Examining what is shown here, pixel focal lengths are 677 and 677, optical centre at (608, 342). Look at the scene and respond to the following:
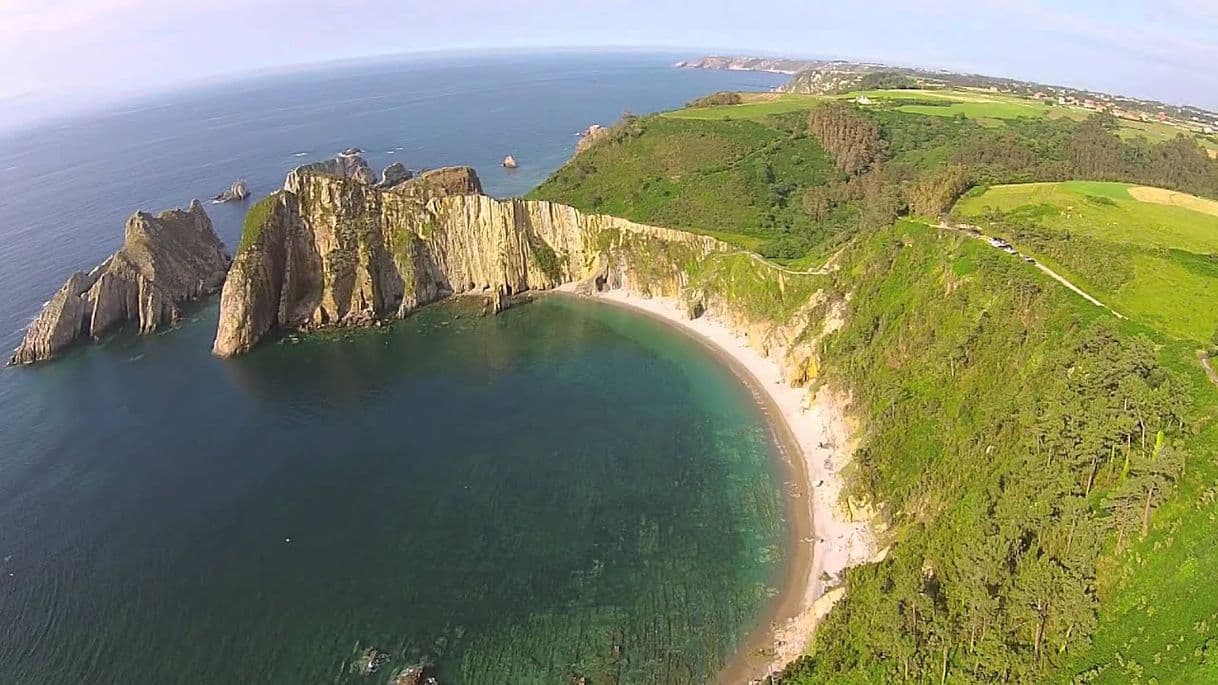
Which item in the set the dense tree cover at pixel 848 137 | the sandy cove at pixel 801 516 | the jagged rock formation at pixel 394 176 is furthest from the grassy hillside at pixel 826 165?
the jagged rock formation at pixel 394 176

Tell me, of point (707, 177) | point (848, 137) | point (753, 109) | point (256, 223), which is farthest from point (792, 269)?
point (753, 109)

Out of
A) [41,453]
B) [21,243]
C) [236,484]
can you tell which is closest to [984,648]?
[236,484]

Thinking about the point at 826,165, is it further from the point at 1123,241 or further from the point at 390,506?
the point at 390,506

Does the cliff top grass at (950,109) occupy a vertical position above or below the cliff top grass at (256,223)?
above

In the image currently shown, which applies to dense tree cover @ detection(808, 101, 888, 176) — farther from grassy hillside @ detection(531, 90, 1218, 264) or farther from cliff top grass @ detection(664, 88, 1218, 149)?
cliff top grass @ detection(664, 88, 1218, 149)

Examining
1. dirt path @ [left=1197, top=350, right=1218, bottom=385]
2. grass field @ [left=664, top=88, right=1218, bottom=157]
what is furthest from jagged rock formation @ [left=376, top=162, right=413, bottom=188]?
dirt path @ [left=1197, top=350, right=1218, bottom=385]

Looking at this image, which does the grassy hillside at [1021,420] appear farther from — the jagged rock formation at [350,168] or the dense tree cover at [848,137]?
the jagged rock formation at [350,168]

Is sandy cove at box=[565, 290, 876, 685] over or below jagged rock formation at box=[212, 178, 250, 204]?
below
